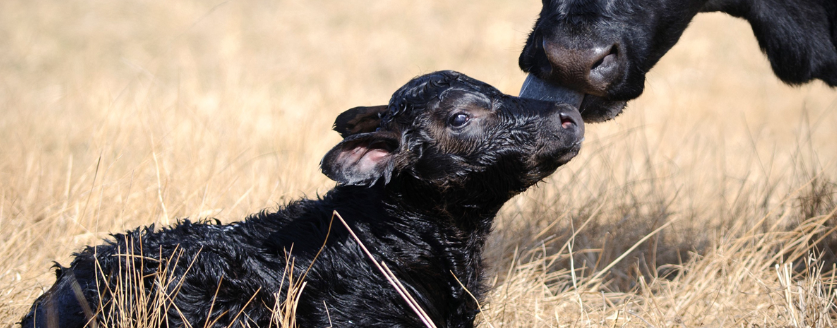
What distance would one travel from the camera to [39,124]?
813 centimetres

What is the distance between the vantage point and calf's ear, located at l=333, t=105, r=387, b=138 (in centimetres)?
374

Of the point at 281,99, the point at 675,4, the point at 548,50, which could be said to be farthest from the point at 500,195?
the point at 281,99

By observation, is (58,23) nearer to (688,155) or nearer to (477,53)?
(477,53)

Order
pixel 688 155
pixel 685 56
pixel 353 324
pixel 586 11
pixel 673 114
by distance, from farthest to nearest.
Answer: pixel 685 56 < pixel 673 114 < pixel 688 155 < pixel 586 11 < pixel 353 324

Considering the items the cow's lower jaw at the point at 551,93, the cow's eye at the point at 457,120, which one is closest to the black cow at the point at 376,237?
the cow's eye at the point at 457,120

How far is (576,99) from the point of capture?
394 centimetres

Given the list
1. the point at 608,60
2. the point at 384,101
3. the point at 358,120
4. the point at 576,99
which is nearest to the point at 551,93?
the point at 576,99

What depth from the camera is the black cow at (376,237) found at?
3258 millimetres

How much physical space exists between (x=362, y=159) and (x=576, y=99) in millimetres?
1299

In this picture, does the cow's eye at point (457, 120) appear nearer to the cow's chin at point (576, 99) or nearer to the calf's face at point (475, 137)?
the calf's face at point (475, 137)

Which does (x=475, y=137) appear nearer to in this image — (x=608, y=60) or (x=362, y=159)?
(x=362, y=159)

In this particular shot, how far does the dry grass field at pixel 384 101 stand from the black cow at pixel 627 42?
2.63 ft

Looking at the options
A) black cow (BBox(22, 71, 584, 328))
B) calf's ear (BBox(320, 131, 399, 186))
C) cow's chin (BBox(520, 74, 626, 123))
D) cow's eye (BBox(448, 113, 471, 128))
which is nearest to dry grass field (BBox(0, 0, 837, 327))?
black cow (BBox(22, 71, 584, 328))

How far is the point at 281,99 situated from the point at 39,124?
9.49 feet
